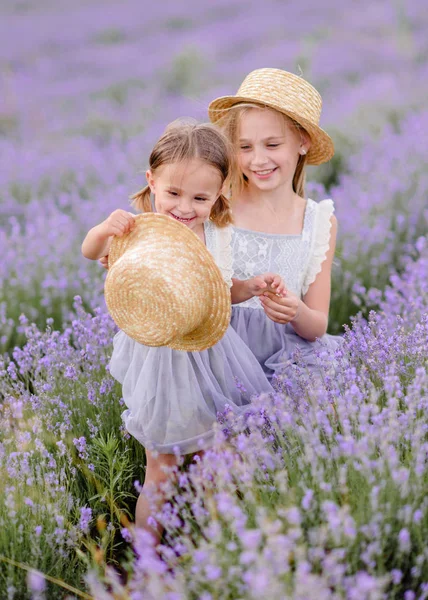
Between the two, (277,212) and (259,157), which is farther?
(277,212)

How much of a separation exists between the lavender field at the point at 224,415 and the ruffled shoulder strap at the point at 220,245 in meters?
0.48

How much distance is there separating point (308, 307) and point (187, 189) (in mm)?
798

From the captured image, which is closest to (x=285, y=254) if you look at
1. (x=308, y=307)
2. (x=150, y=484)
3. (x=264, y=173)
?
(x=308, y=307)

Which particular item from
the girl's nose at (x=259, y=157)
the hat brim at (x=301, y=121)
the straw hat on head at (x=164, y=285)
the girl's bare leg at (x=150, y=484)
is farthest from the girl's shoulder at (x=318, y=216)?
the girl's bare leg at (x=150, y=484)

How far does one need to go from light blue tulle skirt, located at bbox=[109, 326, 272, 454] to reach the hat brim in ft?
3.09

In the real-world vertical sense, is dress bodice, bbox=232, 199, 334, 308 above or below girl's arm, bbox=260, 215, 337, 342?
above

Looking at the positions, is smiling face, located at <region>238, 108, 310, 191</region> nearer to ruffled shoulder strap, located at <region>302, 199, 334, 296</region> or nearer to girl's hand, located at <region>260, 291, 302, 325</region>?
ruffled shoulder strap, located at <region>302, 199, 334, 296</region>

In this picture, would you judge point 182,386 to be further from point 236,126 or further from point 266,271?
point 236,126

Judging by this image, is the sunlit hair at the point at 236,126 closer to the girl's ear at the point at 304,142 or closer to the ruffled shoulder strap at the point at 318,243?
the girl's ear at the point at 304,142

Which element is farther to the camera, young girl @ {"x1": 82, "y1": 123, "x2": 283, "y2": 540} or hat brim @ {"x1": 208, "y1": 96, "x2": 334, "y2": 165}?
hat brim @ {"x1": 208, "y1": 96, "x2": 334, "y2": 165}

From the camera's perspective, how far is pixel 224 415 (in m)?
2.51

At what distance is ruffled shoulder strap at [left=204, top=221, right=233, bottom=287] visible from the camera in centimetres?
271

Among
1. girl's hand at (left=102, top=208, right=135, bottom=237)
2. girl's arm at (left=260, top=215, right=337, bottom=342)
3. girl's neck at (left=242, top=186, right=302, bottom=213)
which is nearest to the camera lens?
girl's hand at (left=102, top=208, right=135, bottom=237)

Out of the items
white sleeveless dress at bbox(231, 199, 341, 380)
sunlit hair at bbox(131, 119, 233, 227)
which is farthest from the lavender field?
sunlit hair at bbox(131, 119, 233, 227)
